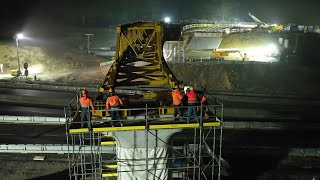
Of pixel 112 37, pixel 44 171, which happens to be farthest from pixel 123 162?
pixel 112 37

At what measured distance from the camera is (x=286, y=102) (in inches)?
1374

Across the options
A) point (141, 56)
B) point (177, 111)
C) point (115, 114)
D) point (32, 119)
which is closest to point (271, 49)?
point (141, 56)

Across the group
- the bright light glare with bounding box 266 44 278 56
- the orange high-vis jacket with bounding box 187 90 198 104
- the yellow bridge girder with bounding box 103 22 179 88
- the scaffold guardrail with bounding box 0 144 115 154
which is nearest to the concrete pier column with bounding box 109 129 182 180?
the orange high-vis jacket with bounding box 187 90 198 104

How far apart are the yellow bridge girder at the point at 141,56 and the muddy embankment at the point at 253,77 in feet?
69.2

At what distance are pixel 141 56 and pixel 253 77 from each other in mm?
25085

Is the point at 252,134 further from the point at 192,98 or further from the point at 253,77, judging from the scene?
the point at 192,98

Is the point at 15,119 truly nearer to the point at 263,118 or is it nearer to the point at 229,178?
the point at 229,178

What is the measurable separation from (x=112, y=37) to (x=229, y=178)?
65.8 meters

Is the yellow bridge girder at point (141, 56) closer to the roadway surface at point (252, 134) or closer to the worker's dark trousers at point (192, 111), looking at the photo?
the worker's dark trousers at point (192, 111)

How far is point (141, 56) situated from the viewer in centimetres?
1881

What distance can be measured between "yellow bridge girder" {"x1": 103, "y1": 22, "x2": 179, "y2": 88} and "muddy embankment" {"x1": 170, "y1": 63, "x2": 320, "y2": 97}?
2109cm

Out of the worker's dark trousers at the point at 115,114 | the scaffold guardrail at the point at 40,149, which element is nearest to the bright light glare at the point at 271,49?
the scaffold guardrail at the point at 40,149

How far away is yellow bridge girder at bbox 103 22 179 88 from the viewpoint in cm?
1725

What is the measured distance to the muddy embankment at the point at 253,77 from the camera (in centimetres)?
3900
